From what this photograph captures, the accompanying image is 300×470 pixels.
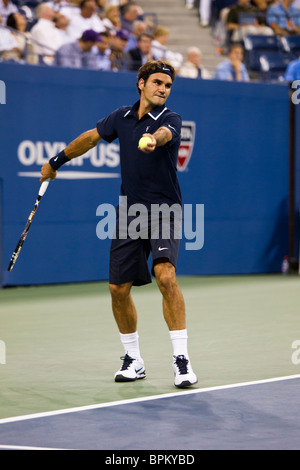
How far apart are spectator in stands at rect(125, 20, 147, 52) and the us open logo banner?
5.74 feet

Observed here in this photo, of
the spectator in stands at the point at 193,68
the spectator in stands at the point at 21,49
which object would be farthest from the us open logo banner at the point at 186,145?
the spectator in stands at the point at 21,49

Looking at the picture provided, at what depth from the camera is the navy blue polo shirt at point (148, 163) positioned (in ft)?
21.5

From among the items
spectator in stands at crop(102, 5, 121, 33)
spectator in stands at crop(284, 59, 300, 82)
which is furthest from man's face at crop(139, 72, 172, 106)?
spectator in stands at crop(284, 59, 300, 82)

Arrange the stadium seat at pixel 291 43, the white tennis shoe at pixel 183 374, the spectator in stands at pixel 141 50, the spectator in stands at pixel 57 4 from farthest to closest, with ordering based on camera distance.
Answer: the stadium seat at pixel 291 43, the spectator in stands at pixel 57 4, the spectator in stands at pixel 141 50, the white tennis shoe at pixel 183 374

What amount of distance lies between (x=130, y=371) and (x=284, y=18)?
13736mm

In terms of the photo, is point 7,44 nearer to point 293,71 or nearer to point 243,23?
point 293,71

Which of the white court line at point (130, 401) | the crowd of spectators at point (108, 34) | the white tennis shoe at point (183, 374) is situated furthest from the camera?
the crowd of spectators at point (108, 34)

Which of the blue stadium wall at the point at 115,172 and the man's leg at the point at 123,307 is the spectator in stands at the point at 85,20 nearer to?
the blue stadium wall at the point at 115,172

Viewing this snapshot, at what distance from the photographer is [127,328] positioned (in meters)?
6.86

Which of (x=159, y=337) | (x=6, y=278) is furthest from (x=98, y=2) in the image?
(x=159, y=337)

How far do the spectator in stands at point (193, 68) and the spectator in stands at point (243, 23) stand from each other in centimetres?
268

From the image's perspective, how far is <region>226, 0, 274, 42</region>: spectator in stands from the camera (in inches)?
717

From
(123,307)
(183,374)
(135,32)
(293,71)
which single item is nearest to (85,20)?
(135,32)

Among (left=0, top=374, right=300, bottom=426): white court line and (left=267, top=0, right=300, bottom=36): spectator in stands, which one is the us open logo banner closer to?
(left=267, top=0, right=300, bottom=36): spectator in stands
